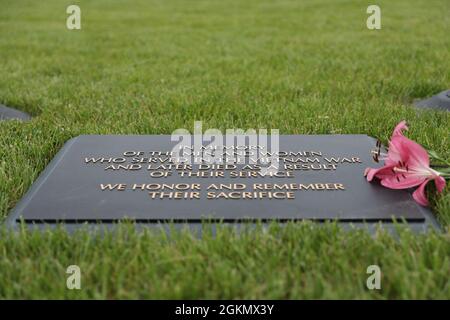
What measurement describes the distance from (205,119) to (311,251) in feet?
7.39

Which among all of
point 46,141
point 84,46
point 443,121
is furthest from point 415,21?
point 46,141

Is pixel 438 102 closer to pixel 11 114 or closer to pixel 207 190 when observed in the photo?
pixel 207 190

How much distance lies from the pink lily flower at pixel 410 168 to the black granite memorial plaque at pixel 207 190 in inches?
2.0

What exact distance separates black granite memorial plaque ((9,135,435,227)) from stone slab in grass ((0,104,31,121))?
51.9 inches

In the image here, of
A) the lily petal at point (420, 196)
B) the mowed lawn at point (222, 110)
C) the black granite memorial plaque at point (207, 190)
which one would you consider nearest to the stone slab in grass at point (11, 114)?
the mowed lawn at point (222, 110)

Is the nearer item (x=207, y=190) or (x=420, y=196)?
(x=420, y=196)

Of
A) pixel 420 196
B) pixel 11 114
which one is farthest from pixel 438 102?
pixel 11 114

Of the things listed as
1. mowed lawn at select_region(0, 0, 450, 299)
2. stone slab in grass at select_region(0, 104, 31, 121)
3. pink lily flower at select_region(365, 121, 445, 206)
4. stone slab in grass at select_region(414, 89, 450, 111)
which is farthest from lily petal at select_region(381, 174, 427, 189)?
stone slab in grass at select_region(0, 104, 31, 121)

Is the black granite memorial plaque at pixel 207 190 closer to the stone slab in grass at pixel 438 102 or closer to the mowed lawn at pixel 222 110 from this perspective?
the mowed lawn at pixel 222 110

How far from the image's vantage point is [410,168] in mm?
2494

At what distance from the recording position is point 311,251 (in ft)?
6.61

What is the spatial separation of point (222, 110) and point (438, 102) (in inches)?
68.1
